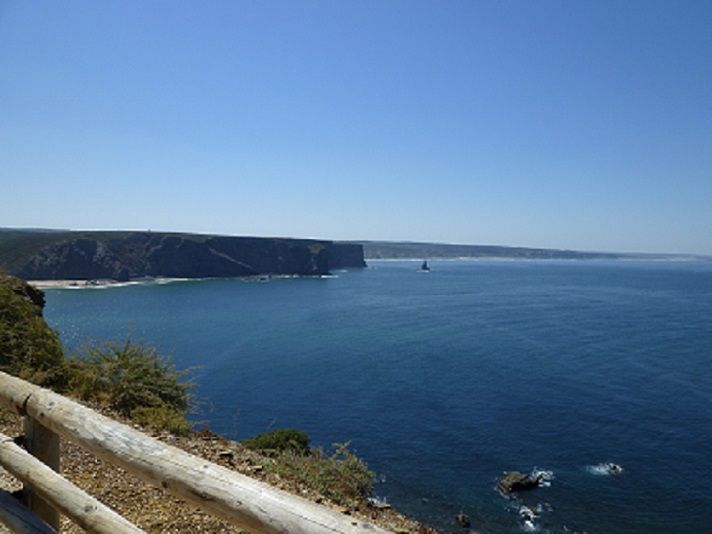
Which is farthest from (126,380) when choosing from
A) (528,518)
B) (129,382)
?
(528,518)

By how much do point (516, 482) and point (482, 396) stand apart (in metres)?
11.4

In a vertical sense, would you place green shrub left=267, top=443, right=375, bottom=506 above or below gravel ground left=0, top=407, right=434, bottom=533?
below

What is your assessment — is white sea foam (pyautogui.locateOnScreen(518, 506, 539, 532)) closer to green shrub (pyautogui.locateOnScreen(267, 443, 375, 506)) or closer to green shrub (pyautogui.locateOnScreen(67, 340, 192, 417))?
green shrub (pyautogui.locateOnScreen(267, 443, 375, 506))

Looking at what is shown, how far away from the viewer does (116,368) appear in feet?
37.1

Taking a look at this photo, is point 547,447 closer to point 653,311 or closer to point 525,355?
point 525,355

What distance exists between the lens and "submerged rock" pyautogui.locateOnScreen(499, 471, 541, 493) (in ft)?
64.5

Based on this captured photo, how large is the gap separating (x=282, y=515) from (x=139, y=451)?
1089mm

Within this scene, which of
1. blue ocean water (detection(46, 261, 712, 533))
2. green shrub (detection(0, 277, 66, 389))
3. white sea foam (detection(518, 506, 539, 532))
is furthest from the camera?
blue ocean water (detection(46, 261, 712, 533))

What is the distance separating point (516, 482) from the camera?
1978 cm

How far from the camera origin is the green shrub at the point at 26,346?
32.1ft

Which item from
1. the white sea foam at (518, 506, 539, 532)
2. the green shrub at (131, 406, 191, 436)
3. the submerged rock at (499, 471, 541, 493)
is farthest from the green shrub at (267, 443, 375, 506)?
the submerged rock at (499, 471, 541, 493)

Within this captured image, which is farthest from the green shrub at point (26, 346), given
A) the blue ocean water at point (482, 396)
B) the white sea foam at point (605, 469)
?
the white sea foam at point (605, 469)

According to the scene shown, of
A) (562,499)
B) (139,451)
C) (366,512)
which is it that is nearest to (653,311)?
(562,499)

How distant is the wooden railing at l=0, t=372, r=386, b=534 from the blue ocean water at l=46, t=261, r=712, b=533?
10964mm
